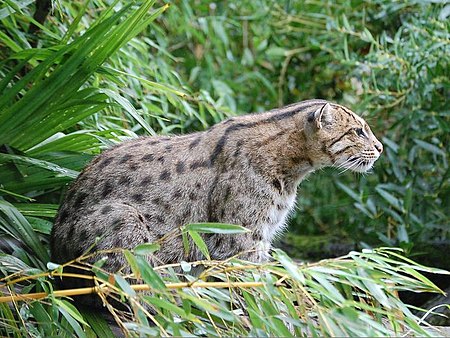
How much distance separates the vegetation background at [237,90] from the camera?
4855 mm

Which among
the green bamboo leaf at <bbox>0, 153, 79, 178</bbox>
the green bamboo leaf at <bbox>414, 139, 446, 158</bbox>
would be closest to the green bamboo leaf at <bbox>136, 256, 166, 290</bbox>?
the green bamboo leaf at <bbox>0, 153, 79, 178</bbox>

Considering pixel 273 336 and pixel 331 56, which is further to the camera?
pixel 331 56

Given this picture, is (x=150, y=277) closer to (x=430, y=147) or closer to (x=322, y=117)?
(x=322, y=117)

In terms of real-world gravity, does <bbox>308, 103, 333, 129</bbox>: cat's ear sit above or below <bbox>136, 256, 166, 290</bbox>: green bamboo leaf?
below

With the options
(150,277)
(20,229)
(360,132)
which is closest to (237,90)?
(360,132)

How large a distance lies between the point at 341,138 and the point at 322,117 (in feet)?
0.54

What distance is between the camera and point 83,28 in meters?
6.23

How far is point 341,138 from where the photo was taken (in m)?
4.90

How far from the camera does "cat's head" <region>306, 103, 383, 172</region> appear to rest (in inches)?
190

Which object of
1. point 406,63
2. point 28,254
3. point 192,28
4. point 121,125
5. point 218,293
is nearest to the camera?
point 218,293

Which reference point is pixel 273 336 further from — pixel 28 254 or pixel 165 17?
pixel 165 17

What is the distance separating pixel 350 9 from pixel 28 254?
4717 mm

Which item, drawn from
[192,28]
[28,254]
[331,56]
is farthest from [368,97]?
[28,254]

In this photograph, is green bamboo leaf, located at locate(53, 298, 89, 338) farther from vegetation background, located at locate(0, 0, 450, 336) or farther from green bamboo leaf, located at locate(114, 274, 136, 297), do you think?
vegetation background, located at locate(0, 0, 450, 336)
